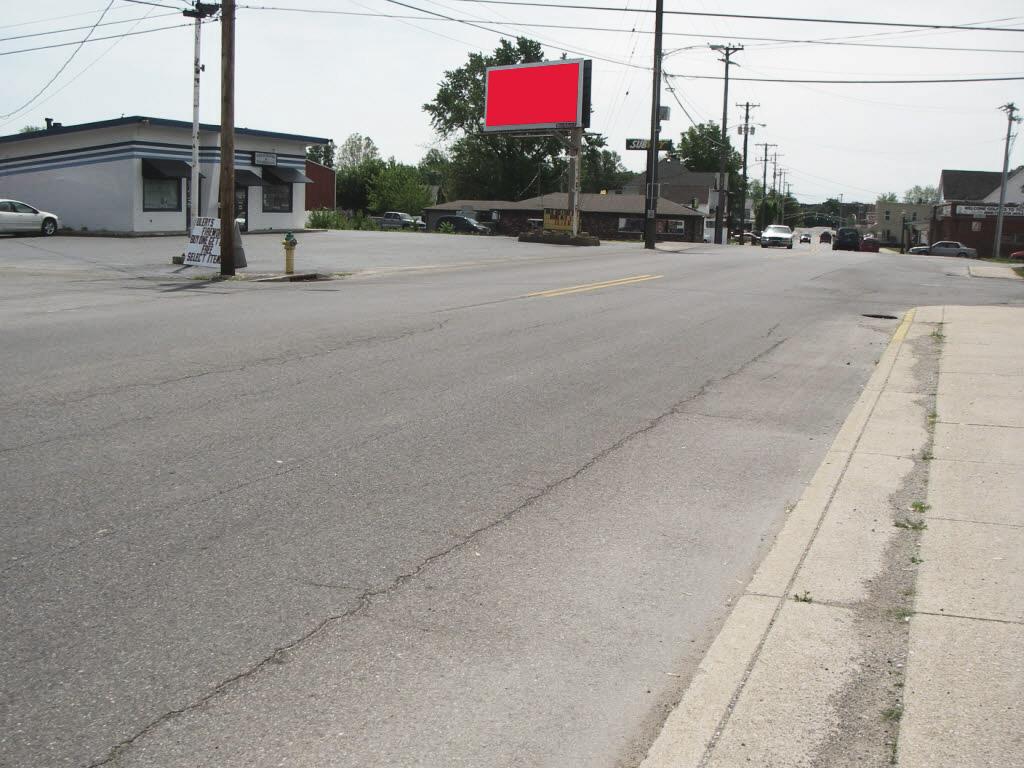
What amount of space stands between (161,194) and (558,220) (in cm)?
1755

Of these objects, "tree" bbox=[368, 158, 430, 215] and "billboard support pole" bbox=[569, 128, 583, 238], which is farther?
"tree" bbox=[368, 158, 430, 215]

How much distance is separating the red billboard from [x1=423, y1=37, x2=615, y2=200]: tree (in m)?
45.0

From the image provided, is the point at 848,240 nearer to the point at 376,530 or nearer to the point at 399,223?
the point at 399,223

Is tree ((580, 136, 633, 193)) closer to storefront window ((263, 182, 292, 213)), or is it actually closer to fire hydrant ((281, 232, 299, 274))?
storefront window ((263, 182, 292, 213))

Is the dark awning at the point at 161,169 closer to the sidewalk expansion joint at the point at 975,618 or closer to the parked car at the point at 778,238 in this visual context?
the parked car at the point at 778,238

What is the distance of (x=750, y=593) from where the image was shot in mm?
4898

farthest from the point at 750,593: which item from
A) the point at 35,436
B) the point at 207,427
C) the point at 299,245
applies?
the point at 299,245

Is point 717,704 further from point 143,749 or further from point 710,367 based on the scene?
point 710,367

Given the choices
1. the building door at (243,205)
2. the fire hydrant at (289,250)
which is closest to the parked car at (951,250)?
the building door at (243,205)

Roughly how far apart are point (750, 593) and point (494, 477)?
230cm

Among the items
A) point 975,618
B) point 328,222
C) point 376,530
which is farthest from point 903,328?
point 328,222

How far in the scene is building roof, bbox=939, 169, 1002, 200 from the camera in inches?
3885

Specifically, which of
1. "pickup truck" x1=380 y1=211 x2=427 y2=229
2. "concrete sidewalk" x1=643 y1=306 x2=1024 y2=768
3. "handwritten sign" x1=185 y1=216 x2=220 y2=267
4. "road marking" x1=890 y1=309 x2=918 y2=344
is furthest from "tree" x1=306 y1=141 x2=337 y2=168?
"concrete sidewalk" x1=643 y1=306 x2=1024 y2=768

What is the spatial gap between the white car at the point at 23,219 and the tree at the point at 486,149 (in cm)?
6084
